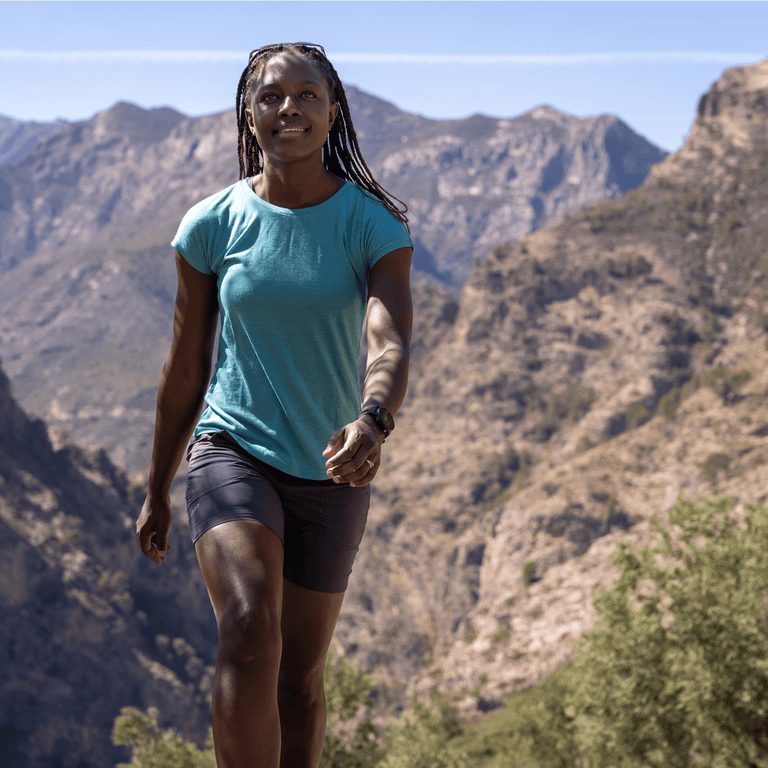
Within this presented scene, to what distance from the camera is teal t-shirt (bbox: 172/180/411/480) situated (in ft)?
9.79

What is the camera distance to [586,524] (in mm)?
111375

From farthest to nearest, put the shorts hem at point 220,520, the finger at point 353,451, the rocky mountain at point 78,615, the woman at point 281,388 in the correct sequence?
the rocky mountain at point 78,615 < the shorts hem at point 220,520 < the woman at point 281,388 < the finger at point 353,451

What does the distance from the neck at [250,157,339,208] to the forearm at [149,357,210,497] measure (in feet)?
2.32

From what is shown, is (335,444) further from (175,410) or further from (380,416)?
(175,410)

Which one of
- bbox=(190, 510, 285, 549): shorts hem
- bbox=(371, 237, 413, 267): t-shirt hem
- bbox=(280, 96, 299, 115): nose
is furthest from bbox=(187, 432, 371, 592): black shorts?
bbox=(280, 96, 299, 115): nose

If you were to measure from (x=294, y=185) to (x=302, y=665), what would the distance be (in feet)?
5.77

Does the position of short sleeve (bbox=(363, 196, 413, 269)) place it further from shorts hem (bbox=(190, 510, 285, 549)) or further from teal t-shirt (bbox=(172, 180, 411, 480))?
shorts hem (bbox=(190, 510, 285, 549))

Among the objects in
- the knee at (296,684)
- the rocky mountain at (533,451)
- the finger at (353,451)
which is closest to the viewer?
the finger at (353,451)

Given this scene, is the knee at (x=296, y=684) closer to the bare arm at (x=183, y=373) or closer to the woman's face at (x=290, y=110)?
the bare arm at (x=183, y=373)

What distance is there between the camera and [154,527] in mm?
3555

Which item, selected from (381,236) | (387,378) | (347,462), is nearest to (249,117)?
(381,236)

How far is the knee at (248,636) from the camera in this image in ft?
8.77

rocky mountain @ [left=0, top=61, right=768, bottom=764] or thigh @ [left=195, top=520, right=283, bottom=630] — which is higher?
thigh @ [left=195, top=520, right=283, bottom=630]

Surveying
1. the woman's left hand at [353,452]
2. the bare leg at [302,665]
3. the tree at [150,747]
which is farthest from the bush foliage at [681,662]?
the woman's left hand at [353,452]
